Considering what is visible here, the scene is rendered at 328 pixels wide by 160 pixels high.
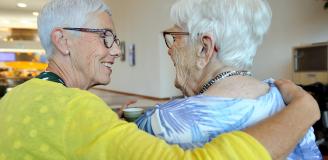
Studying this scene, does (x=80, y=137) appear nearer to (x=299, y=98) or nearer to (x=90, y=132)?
(x=90, y=132)

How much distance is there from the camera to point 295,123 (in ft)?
2.16

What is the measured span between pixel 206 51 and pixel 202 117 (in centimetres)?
22

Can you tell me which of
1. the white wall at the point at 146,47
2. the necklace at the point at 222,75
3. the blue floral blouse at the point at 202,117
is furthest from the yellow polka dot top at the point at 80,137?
the white wall at the point at 146,47

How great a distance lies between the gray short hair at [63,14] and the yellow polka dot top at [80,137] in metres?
0.38

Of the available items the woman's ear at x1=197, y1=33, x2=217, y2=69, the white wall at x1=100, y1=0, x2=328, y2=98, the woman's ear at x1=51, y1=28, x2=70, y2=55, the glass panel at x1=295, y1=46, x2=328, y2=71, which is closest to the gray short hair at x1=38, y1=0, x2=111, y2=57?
the woman's ear at x1=51, y1=28, x2=70, y2=55

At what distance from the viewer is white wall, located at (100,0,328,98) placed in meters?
4.90

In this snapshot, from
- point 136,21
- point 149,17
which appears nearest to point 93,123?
point 149,17

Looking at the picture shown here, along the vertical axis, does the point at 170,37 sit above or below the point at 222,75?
above

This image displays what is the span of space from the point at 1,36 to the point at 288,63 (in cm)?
1518

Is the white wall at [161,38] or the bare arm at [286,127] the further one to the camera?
the white wall at [161,38]

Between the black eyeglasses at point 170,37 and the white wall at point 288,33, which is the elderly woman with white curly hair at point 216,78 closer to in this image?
the black eyeglasses at point 170,37

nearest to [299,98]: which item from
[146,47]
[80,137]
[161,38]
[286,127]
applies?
[286,127]

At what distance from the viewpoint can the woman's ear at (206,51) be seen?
872 millimetres

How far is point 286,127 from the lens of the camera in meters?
0.63
